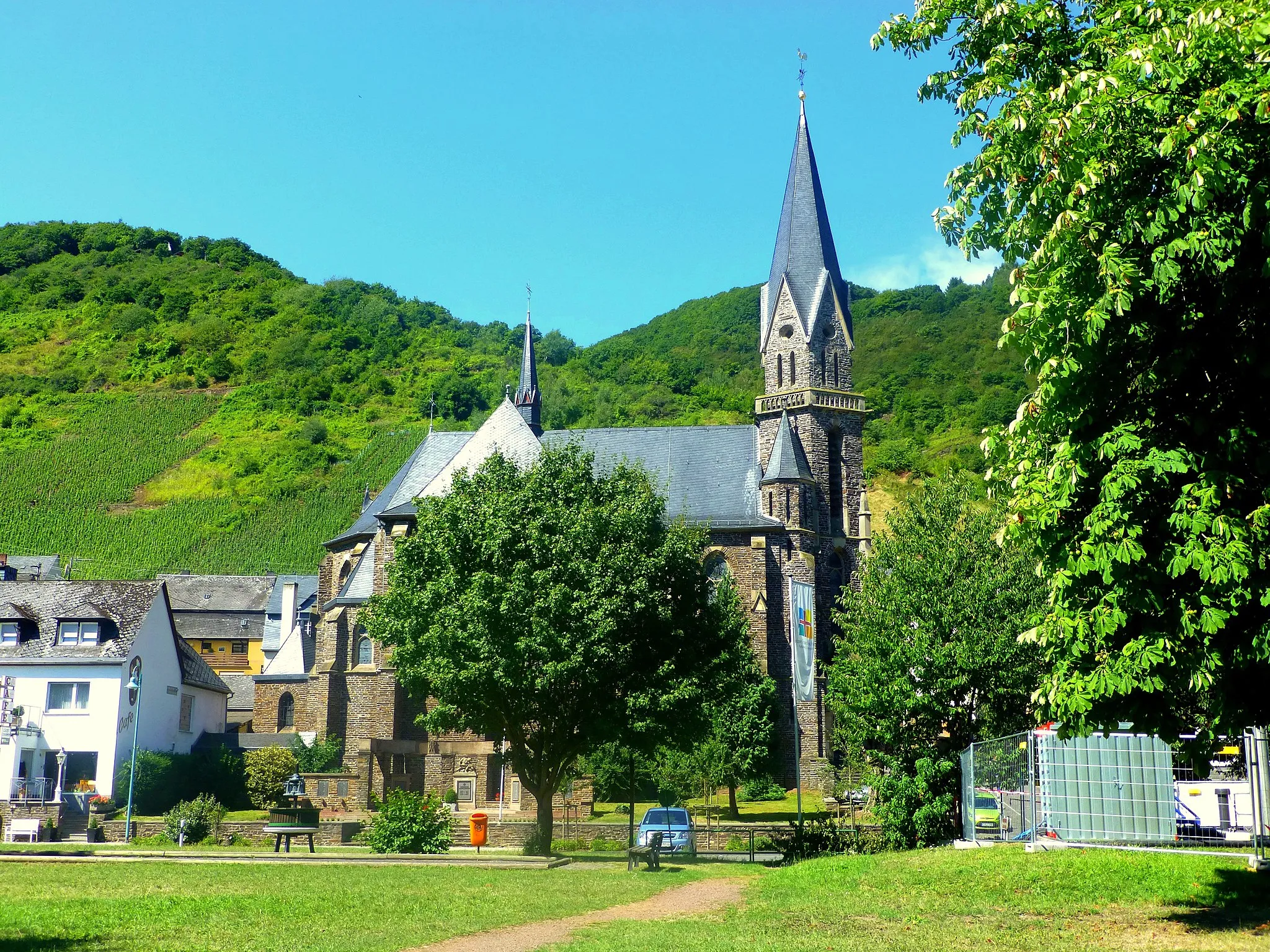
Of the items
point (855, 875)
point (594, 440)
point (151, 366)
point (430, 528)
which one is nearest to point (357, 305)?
point (151, 366)

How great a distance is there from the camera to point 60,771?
41656mm

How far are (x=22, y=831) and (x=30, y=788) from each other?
1189 centimetres

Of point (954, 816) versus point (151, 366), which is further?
point (151, 366)

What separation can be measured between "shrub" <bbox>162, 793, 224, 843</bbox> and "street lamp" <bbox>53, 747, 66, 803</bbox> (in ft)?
43.5

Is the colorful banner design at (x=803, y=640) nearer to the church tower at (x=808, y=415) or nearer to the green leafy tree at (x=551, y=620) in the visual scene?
the green leafy tree at (x=551, y=620)

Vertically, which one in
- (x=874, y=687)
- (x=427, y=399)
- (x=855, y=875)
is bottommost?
(x=855, y=875)

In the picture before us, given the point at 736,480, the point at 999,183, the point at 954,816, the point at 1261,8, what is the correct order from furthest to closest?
the point at 736,480 → the point at 954,816 → the point at 999,183 → the point at 1261,8

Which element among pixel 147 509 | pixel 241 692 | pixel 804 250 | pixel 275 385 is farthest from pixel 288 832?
pixel 275 385

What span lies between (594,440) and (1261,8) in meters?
48.8

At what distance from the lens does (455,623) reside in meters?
29.0

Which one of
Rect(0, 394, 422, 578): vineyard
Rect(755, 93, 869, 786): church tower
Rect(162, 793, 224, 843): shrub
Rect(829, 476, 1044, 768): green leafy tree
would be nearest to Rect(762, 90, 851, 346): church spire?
Rect(755, 93, 869, 786): church tower

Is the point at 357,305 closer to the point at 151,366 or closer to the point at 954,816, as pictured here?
the point at 151,366

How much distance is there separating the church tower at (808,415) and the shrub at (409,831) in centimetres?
2741

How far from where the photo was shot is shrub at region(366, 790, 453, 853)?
2594cm
